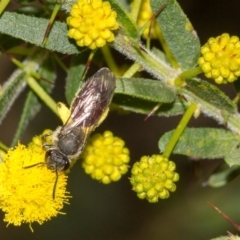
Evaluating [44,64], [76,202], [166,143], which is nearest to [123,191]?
[76,202]

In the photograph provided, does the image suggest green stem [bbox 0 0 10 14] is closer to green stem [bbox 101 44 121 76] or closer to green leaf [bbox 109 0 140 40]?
green leaf [bbox 109 0 140 40]

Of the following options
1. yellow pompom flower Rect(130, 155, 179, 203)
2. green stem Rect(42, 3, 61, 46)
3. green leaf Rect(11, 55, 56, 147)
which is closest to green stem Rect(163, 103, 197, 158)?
yellow pompom flower Rect(130, 155, 179, 203)

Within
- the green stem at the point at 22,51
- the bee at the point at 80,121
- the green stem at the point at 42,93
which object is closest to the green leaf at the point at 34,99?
the green stem at the point at 22,51

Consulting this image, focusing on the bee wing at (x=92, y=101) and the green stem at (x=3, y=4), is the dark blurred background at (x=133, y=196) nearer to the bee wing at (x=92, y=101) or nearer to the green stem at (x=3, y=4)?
the bee wing at (x=92, y=101)

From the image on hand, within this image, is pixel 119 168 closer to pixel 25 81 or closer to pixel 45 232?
pixel 25 81

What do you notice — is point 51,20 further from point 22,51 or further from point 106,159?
point 106,159

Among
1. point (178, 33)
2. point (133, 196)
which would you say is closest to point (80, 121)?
point (178, 33)

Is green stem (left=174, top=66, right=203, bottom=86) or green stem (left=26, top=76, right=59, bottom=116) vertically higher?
green stem (left=26, top=76, right=59, bottom=116)
